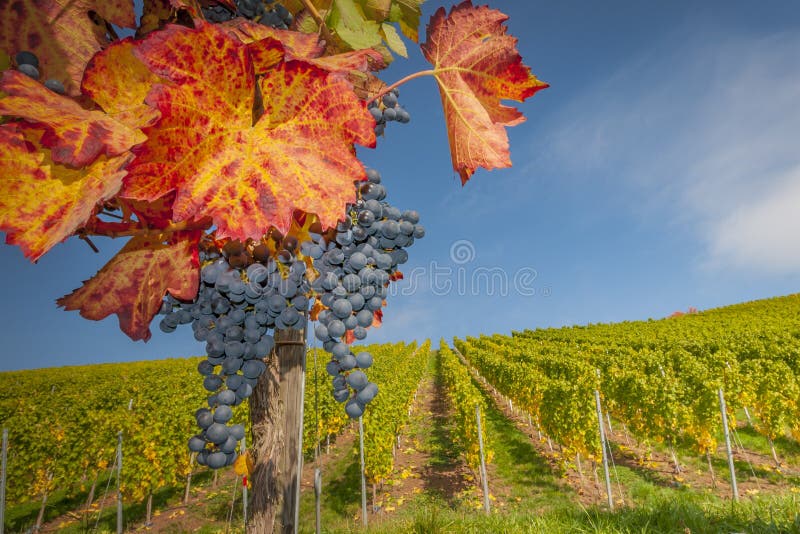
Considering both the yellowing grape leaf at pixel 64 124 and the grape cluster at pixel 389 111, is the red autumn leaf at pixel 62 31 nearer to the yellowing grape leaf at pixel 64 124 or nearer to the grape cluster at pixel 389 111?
the yellowing grape leaf at pixel 64 124

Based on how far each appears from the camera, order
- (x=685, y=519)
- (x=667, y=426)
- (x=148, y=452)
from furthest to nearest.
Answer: (x=667, y=426)
(x=148, y=452)
(x=685, y=519)

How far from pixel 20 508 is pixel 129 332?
14.7 meters

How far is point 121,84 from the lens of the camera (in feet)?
2.35

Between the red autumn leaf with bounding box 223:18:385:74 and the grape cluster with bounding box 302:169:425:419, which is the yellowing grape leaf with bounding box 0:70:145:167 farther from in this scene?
the grape cluster with bounding box 302:169:425:419

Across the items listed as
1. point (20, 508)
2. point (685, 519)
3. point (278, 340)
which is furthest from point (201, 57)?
point (20, 508)

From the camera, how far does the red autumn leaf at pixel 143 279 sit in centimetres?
94

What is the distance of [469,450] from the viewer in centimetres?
1065

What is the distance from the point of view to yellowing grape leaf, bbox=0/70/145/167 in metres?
0.62

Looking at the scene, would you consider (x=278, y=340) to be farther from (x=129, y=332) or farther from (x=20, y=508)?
(x=20, y=508)

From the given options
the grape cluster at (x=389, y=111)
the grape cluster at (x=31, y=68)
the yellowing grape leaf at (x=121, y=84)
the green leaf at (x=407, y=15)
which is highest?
the green leaf at (x=407, y=15)

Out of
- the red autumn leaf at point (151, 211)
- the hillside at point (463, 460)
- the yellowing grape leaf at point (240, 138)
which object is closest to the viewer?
the yellowing grape leaf at point (240, 138)

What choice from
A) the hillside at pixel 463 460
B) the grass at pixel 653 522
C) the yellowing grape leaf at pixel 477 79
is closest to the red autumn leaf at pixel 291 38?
the yellowing grape leaf at pixel 477 79

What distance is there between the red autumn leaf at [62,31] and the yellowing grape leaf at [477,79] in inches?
26.5

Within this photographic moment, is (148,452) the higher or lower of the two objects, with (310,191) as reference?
→ lower
